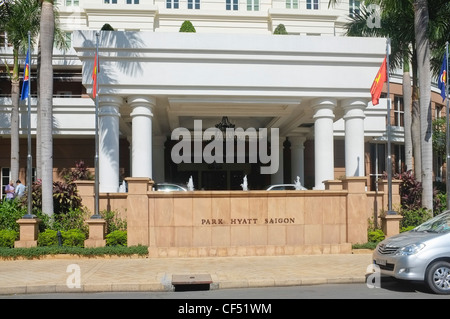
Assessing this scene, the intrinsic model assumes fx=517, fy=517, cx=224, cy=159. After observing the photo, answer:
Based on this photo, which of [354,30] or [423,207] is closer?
[423,207]

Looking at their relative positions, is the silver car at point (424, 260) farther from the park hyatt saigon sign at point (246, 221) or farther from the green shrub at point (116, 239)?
the green shrub at point (116, 239)

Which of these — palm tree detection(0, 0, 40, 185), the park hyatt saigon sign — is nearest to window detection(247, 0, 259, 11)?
palm tree detection(0, 0, 40, 185)

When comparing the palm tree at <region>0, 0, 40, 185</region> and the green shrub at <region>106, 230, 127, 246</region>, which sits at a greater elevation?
the palm tree at <region>0, 0, 40, 185</region>

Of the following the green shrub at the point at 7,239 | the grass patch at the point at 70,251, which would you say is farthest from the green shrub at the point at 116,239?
the green shrub at the point at 7,239

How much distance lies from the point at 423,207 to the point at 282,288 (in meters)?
9.98

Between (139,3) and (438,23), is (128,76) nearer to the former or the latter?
(438,23)

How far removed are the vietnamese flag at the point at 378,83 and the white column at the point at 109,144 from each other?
926cm

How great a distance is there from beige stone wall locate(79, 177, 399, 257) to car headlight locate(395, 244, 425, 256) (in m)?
5.39

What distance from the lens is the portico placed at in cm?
1864

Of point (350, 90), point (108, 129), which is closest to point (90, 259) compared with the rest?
point (108, 129)

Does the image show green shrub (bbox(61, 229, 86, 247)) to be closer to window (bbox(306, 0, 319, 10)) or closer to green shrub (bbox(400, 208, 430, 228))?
green shrub (bbox(400, 208, 430, 228))

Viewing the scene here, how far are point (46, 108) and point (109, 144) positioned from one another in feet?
9.22

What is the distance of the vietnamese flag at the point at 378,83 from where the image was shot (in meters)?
17.9

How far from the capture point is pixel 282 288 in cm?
1076
